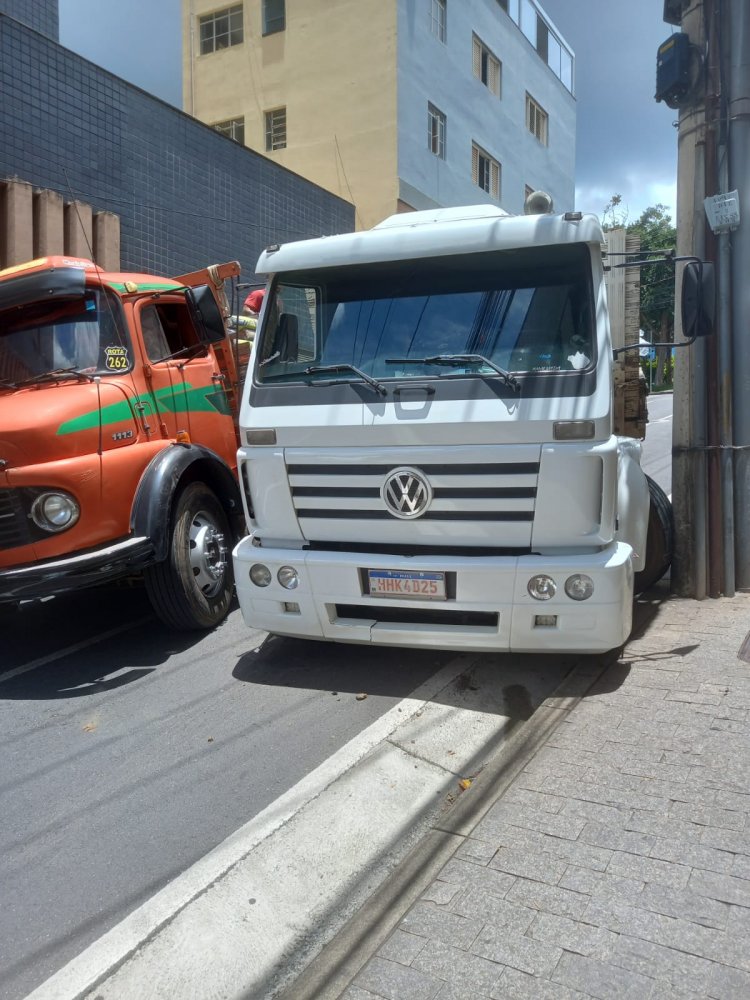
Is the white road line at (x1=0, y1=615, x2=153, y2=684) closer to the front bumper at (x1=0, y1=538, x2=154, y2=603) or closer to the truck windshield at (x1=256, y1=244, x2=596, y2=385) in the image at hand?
the front bumper at (x1=0, y1=538, x2=154, y2=603)

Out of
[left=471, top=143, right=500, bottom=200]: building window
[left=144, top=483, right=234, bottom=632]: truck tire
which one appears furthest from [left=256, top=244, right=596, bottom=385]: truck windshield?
[left=471, top=143, right=500, bottom=200]: building window

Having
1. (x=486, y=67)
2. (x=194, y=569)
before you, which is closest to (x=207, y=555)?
(x=194, y=569)

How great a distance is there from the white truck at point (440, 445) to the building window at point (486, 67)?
63.3 ft

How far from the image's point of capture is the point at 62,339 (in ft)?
18.7

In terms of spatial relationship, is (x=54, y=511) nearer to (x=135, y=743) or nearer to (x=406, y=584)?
(x=135, y=743)

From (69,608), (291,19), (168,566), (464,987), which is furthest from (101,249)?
(291,19)

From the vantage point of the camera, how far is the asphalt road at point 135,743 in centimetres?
317

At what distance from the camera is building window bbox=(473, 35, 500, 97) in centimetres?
2170

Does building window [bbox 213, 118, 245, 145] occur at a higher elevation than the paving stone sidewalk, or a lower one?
higher

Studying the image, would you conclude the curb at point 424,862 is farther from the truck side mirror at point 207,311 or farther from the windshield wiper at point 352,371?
the truck side mirror at point 207,311

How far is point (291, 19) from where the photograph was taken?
1931 centimetres

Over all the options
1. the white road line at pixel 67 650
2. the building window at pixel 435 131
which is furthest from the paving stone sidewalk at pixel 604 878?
the building window at pixel 435 131

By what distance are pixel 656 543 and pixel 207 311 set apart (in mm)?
3764

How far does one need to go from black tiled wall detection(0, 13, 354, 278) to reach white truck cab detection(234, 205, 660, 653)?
6463 mm
